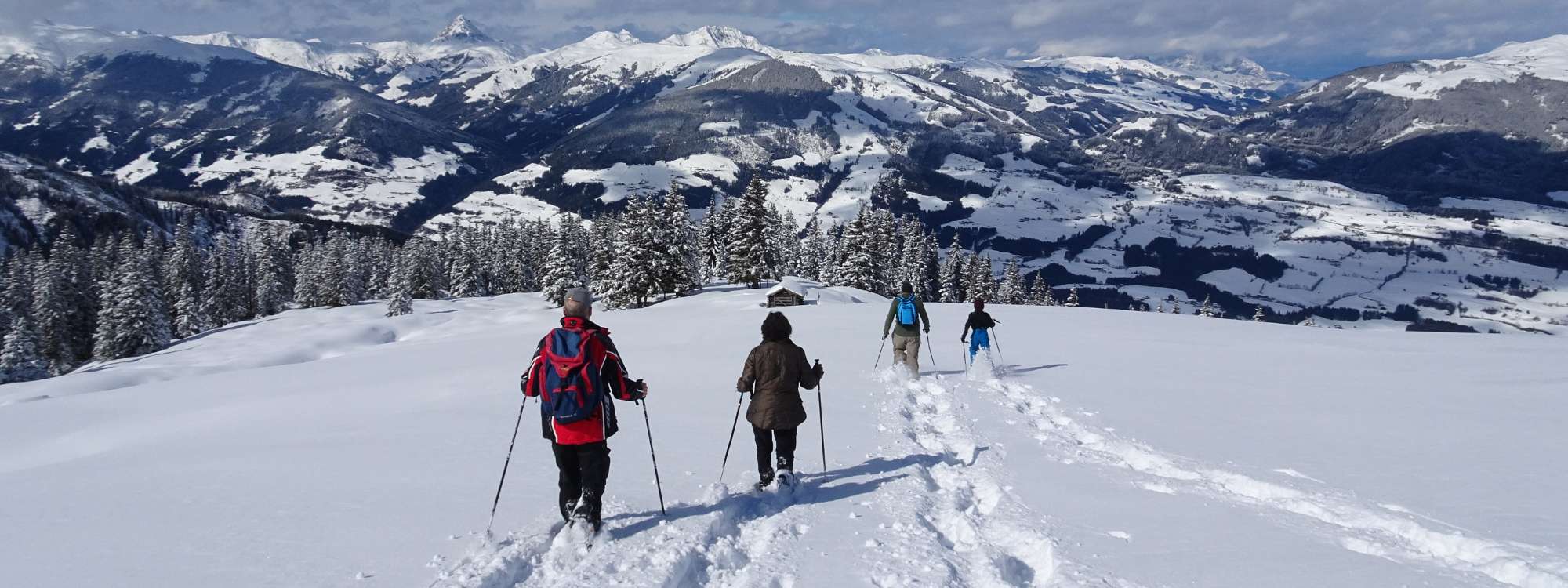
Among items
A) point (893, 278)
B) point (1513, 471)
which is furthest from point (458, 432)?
point (893, 278)

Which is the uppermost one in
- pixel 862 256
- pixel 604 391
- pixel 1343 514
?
pixel 862 256

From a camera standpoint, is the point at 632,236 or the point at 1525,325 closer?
the point at 632,236

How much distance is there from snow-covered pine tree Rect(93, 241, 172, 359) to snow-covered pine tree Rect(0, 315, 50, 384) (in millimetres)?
3799

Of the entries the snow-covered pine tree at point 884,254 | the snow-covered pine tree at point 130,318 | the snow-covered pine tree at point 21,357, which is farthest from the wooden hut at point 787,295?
the snow-covered pine tree at point 21,357

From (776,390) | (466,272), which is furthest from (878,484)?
(466,272)

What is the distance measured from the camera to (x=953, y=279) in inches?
2940

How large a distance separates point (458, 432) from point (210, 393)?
11201mm

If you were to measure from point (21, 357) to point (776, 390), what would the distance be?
225 ft

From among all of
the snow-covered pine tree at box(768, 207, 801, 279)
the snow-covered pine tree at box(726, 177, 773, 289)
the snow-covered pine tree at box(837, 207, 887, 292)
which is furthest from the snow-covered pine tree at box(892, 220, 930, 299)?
the snow-covered pine tree at box(726, 177, 773, 289)

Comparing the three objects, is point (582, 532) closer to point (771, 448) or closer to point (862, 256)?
point (771, 448)

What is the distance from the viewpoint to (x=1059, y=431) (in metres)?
11.6

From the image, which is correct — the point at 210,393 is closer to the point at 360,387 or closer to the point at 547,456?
the point at 360,387

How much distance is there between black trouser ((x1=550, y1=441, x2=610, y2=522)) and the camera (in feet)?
21.1

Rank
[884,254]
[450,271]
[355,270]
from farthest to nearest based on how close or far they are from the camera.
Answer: [450,271], [355,270], [884,254]
